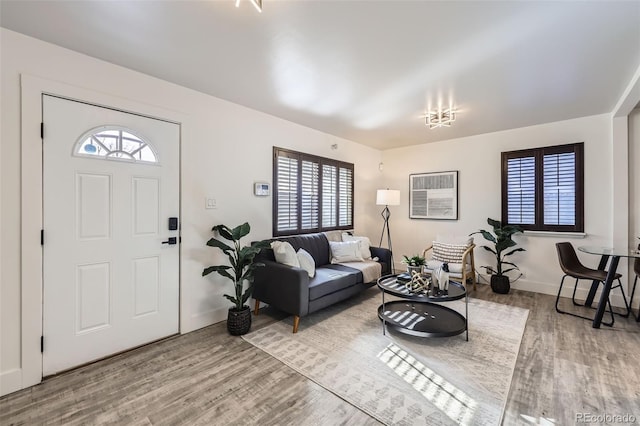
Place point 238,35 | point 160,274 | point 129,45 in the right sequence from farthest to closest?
point 160,274
point 129,45
point 238,35

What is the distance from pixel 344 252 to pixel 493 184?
275cm

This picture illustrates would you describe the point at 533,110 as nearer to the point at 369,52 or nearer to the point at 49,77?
the point at 369,52

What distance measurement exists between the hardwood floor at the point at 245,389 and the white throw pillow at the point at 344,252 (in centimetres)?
179

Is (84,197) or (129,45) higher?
(129,45)

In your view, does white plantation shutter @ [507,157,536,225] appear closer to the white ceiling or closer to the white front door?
the white ceiling

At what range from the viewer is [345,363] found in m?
2.23

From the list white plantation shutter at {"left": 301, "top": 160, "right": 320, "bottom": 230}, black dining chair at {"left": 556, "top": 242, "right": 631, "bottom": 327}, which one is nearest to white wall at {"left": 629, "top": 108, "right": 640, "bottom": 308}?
black dining chair at {"left": 556, "top": 242, "right": 631, "bottom": 327}

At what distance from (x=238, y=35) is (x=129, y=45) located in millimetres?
900

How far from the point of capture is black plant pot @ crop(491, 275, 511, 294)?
4012 millimetres

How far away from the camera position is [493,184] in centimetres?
444

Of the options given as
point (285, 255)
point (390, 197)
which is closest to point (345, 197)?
point (390, 197)

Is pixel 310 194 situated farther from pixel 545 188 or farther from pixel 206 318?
pixel 545 188

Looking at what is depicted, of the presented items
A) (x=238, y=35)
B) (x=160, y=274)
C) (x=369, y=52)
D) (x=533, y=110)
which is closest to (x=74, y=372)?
(x=160, y=274)

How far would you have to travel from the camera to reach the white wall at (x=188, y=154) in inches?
75.4
